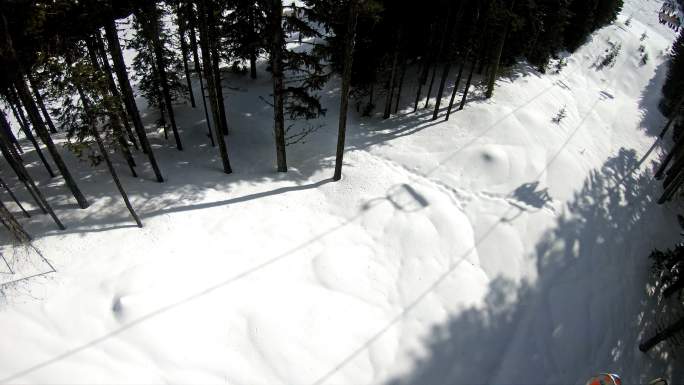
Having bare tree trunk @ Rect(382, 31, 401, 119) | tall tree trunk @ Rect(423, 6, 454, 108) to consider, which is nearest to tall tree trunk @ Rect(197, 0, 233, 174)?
bare tree trunk @ Rect(382, 31, 401, 119)

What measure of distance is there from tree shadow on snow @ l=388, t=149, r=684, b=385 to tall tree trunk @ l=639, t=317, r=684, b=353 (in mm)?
276

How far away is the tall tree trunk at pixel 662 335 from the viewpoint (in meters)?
11.2

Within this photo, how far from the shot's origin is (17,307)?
875 centimetres

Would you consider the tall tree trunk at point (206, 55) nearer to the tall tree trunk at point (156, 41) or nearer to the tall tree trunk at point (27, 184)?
the tall tree trunk at point (156, 41)

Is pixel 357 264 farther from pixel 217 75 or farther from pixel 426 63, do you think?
pixel 426 63

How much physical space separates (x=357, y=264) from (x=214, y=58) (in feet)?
37.8

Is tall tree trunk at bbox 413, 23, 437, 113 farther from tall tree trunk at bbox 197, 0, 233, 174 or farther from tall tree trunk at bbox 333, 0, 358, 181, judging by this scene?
tall tree trunk at bbox 197, 0, 233, 174

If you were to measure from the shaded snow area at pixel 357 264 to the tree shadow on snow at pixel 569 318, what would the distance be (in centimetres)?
6

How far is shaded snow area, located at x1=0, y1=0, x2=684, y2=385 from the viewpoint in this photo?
8852mm

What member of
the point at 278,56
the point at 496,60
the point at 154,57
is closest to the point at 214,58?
the point at 154,57

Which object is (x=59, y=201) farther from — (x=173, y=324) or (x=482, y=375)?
(x=482, y=375)

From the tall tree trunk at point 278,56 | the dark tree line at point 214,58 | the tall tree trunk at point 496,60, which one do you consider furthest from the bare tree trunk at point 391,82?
the tall tree trunk at point 278,56

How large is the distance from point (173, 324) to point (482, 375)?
8826 mm

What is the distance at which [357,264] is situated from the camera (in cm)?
1161
